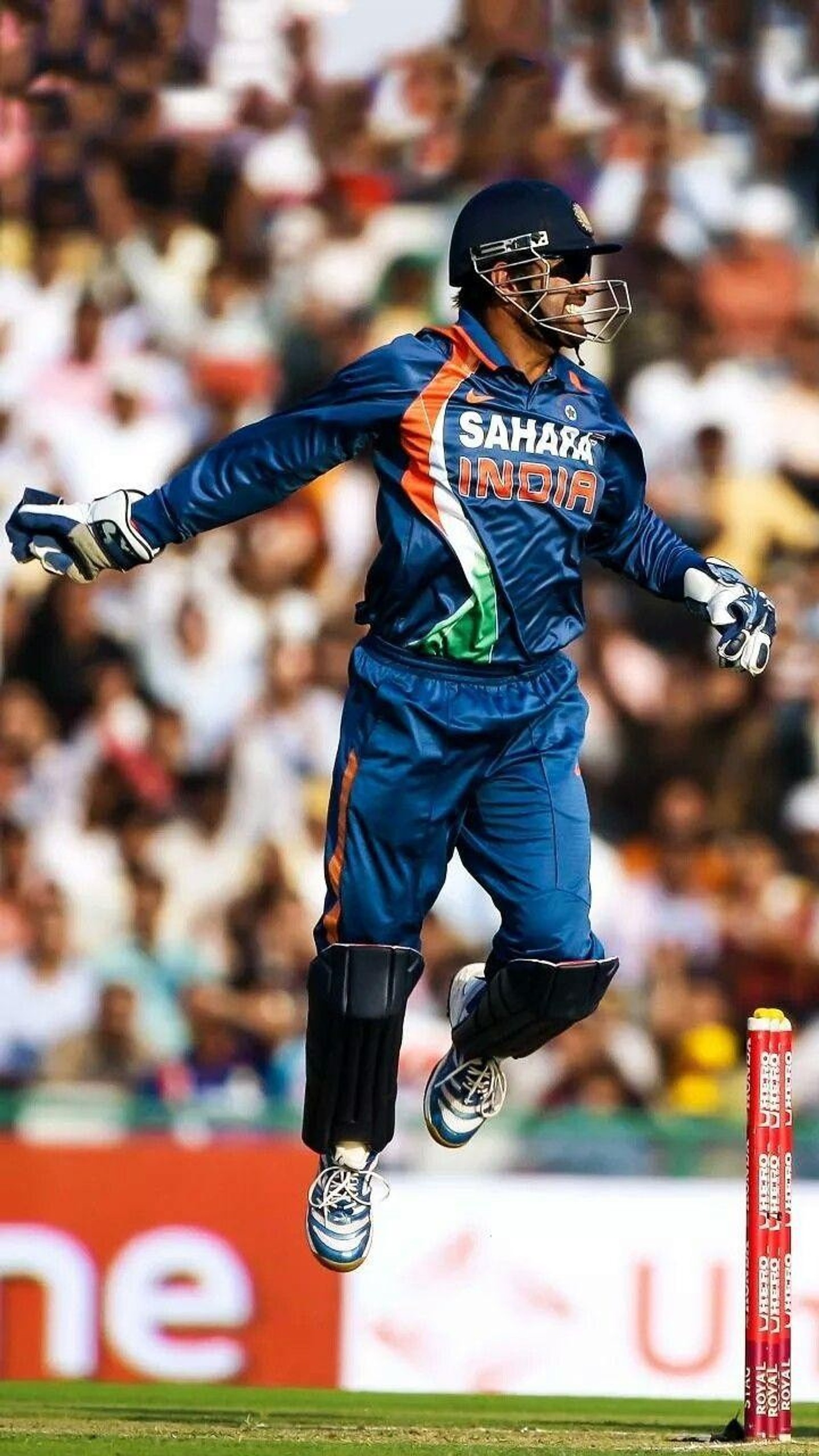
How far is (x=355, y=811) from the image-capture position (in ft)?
16.3

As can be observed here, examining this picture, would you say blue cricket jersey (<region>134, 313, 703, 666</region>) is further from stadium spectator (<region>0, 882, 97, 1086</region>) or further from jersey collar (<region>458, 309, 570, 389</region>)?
stadium spectator (<region>0, 882, 97, 1086</region>)

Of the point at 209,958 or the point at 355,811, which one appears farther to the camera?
the point at 209,958

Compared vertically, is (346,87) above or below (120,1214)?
above

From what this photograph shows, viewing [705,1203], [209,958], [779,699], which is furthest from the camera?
[779,699]

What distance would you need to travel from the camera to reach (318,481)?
9094mm

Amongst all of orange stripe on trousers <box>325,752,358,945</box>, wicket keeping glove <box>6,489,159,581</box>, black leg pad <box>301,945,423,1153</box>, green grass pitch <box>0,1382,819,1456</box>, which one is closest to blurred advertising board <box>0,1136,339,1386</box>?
green grass pitch <box>0,1382,819,1456</box>

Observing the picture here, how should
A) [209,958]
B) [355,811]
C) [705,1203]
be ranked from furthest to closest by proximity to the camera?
[209,958] → [705,1203] → [355,811]

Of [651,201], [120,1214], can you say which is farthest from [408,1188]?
[651,201]

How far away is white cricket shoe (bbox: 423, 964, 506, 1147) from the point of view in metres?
5.44

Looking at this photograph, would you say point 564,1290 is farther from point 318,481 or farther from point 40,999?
point 318,481

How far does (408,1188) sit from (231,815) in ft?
6.22

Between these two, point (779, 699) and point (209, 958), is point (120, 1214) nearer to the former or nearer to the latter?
point (209, 958)

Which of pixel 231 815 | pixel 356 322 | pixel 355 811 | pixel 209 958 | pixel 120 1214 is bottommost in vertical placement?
pixel 120 1214

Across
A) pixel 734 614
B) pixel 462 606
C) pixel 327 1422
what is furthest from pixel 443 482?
pixel 327 1422
